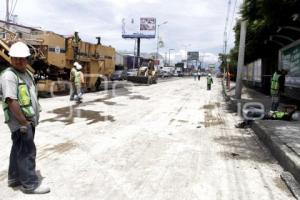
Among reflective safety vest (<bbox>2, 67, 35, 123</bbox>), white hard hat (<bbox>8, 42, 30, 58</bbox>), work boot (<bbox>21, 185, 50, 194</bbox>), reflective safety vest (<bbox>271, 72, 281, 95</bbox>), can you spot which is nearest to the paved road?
work boot (<bbox>21, 185, 50, 194</bbox>)

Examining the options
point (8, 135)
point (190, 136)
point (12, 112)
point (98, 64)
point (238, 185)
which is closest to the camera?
point (12, 112)

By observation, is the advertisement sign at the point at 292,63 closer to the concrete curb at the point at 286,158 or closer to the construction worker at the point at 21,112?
the concrete curb at the point at 286,158

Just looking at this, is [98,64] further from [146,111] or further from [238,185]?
[238,185]

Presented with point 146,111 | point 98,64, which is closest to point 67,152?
point 146,111

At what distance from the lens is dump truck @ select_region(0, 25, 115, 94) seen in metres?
20.0

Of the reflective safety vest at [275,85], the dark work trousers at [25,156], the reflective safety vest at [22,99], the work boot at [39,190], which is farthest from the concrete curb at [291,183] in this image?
the reflective safety vest at [275,85]

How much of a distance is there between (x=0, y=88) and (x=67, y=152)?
9.37 feet

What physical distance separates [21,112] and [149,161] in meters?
2.88

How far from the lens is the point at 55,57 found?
2105 cm

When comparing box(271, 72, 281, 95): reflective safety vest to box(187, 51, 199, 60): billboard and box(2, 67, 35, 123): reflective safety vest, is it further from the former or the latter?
box(187, 51, 199, 60): billboard

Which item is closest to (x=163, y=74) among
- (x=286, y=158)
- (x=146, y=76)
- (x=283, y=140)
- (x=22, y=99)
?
(x=146, y=76)

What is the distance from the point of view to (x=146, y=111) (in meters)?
15.9

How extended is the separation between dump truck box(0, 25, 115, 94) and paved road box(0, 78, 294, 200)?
735 centimetres

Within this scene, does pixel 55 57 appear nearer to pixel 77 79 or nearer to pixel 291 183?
pixel 77 79
